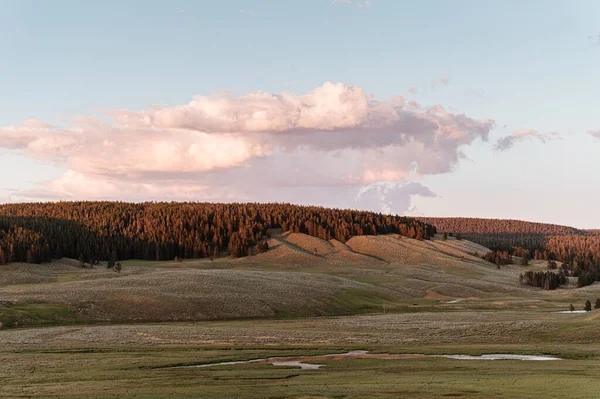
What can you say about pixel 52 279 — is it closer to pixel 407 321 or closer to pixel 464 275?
pixel 407 321

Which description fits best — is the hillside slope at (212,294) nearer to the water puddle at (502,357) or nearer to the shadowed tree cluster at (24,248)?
the shadowed tree cluster at (24,248)

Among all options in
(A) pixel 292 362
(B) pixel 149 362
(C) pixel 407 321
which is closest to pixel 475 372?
(A) pixel 292 362

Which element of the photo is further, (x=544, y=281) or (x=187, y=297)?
(x=544, y=281)

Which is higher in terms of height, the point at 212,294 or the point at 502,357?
the point at 502,357

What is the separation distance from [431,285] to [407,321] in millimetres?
69334

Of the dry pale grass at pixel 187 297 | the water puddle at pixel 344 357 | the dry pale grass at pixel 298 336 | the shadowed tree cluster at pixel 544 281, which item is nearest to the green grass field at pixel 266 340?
the dry pale grass at pixel 298 336

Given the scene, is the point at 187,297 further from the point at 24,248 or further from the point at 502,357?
the point at 24,248

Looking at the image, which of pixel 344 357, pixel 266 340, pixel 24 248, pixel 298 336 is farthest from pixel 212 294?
pixel 24 248

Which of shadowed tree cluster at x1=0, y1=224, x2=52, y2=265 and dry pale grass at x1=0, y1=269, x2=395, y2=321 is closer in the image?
dry pale grass at x1=0, y1=269, x2=395, y2=321

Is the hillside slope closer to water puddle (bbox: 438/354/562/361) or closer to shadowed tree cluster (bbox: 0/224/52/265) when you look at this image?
shadowed tree cluster (bbox: 0/224/52/265)

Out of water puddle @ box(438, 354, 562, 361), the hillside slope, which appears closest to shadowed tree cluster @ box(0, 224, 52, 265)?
the hillside slope

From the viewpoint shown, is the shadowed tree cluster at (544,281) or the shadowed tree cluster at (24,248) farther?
the shadowed tree cluster at (544,281)

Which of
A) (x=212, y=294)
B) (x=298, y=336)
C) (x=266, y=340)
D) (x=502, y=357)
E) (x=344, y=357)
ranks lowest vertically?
(x=212, y=294)

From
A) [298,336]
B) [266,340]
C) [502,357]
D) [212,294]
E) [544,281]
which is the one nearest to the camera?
[502,357]
